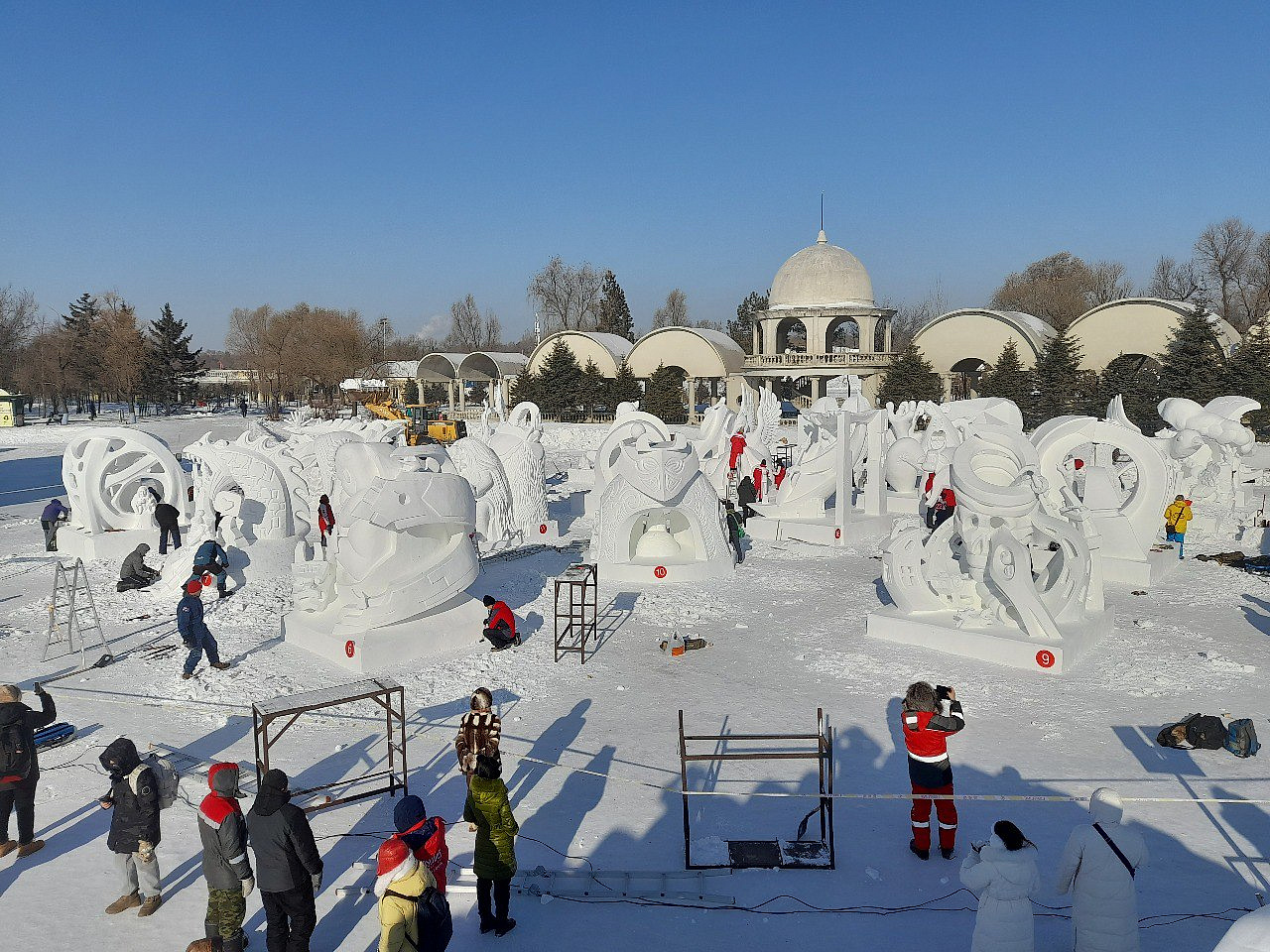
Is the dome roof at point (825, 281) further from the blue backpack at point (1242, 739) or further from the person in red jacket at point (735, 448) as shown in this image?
the blue backpack at point (1242, 739)

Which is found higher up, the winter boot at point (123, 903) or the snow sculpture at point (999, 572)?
the snow sculpture at point (999, 572)

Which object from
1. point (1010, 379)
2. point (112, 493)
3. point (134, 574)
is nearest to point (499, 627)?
point (134, 574)

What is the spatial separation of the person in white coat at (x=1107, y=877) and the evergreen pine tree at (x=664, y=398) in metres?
36.8

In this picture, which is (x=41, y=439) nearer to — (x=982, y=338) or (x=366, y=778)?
(x=366, y=778)

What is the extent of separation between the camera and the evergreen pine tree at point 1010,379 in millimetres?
36375

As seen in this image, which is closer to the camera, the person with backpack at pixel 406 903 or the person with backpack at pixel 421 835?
the person with backpack at pixel 406 903

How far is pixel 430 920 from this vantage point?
4168 mm

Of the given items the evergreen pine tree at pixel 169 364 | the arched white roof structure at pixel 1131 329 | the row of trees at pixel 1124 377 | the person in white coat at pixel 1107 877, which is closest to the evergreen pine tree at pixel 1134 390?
the row of trees at pixel 1124 377

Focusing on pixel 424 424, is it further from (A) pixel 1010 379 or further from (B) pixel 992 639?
(B) pixel 992 639

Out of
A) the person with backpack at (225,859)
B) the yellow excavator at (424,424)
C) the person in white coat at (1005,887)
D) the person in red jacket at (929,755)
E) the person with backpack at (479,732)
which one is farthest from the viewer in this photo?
the yellow excavator at (424,424)

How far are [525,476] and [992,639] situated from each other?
970 cm

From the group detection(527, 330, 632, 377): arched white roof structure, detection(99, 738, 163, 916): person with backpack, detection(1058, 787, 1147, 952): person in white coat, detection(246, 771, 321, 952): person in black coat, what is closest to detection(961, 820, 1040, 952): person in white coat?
detection(1058, 787, 1147, 952): person in white coat

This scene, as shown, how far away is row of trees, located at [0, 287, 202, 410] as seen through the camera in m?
48.2

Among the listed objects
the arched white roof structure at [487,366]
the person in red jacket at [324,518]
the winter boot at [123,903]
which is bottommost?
the winter boot at [123,903]
